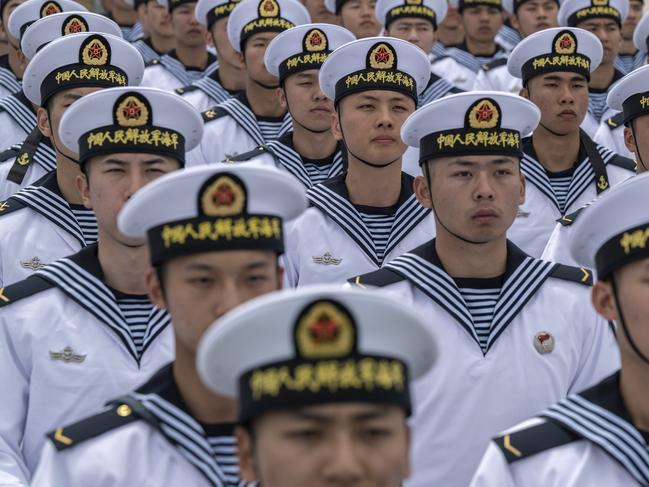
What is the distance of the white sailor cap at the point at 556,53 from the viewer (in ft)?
25.6

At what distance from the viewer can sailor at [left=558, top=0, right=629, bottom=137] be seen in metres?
9.57

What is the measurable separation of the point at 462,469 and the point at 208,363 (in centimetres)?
199

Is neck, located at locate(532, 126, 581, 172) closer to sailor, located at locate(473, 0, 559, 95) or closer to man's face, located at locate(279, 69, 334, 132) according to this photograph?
man's face, located at locate(279, 69, 334, 132)

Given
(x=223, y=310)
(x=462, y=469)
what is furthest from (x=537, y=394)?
(x=223, y=310)

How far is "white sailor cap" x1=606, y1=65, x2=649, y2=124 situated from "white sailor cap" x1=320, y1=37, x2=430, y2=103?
0.99 metres

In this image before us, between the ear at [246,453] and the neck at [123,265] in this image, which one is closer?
the ear at [246,453]

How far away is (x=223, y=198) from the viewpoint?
12.7 feet

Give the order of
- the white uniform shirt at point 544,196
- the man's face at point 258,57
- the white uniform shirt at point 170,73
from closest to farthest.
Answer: the white uniform shirt at point 544,196
the man's face at point 258,57
the white uniform shirt at point 170,73

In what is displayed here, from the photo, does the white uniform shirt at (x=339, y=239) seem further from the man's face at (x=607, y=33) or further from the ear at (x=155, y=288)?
the man's face at (x=607, y=33)

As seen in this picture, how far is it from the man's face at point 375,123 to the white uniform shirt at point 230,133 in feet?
5.40

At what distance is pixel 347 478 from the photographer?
9.78ft

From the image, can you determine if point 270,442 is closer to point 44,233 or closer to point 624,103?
point 44,233

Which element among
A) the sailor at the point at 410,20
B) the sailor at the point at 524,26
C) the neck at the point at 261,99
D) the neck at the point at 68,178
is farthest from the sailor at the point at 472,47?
the neck at the point at 68,178

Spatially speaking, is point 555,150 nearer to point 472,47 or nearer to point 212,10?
point 212,10
